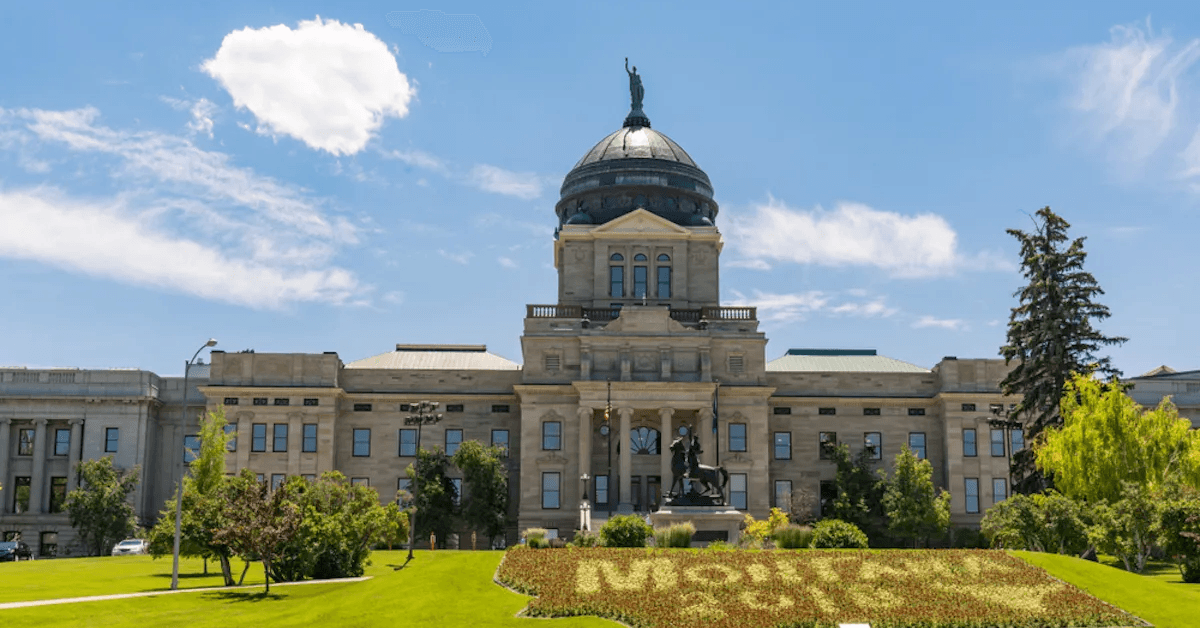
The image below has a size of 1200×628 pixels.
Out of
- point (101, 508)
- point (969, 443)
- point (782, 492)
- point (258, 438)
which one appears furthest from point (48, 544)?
point (969, 443)

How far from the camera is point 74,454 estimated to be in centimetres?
8369

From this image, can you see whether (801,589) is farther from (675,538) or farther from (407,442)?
(407,442)

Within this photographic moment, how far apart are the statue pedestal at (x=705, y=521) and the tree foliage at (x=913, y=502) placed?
22.0 m

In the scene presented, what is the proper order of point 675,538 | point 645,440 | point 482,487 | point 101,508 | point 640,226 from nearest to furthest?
1. point 675,538
2. point 482,487
3. point 101,508
4. point 645,440
5. point 640,226

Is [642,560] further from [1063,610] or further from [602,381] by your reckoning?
[602,381]

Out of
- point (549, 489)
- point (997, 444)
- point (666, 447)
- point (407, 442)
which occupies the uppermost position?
point (997, 444)

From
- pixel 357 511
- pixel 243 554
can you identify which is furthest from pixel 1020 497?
pixel 243 554

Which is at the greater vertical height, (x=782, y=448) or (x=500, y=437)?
(x=500, y=437)

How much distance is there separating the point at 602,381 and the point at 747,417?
10373mm

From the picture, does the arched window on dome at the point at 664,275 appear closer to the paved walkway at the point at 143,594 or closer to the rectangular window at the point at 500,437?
the rectangular window at the point at 500,437

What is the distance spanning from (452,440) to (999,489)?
37822 millimetres

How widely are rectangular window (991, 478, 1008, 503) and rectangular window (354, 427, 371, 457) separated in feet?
141

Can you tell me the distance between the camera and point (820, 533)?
48188mm

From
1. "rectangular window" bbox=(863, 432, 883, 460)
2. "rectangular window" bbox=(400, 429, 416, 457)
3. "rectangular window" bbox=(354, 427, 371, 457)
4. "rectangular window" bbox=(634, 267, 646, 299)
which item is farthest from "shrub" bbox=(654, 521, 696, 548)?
"rectangular window" bbox=(634, 267, 646, 299)
